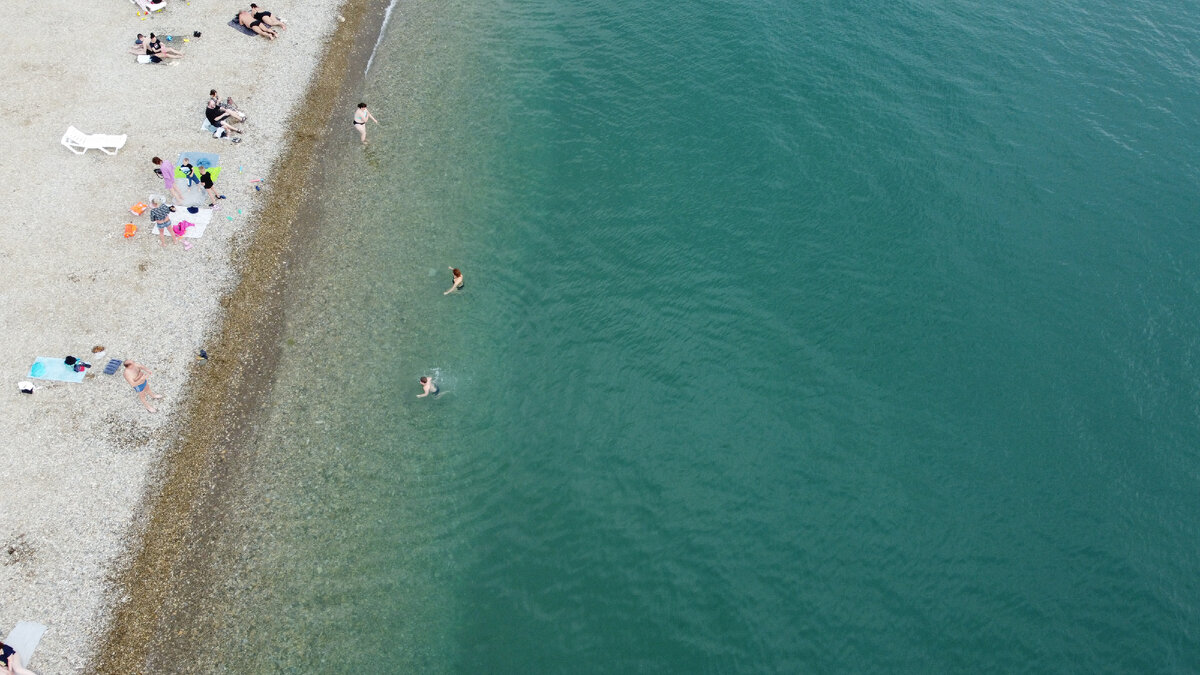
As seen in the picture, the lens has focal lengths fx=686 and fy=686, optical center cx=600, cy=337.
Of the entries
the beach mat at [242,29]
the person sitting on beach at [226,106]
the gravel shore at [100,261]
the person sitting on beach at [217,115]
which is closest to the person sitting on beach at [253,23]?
the beach mat at [242,29]

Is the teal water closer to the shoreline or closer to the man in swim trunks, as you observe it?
the shoreline

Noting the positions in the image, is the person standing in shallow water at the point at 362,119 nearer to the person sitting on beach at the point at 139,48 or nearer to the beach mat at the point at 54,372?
the person sitting on beach at the point at 139,48

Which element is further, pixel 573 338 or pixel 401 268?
pixel 401 268

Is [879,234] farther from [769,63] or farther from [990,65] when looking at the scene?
[990,65]

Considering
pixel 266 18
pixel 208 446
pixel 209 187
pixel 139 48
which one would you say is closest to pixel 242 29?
pixel 266 18

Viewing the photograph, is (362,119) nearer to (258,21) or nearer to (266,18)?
(266,18)

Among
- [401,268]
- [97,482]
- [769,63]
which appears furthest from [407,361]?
[769,63]

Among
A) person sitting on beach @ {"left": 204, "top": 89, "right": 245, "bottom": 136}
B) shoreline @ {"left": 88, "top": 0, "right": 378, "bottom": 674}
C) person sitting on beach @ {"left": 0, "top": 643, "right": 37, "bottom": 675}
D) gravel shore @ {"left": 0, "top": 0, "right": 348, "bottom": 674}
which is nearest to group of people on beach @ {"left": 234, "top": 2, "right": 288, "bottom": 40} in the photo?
gravel shore @ {"left": 0, "top": 0, "right": 348, "bottom": 674}
